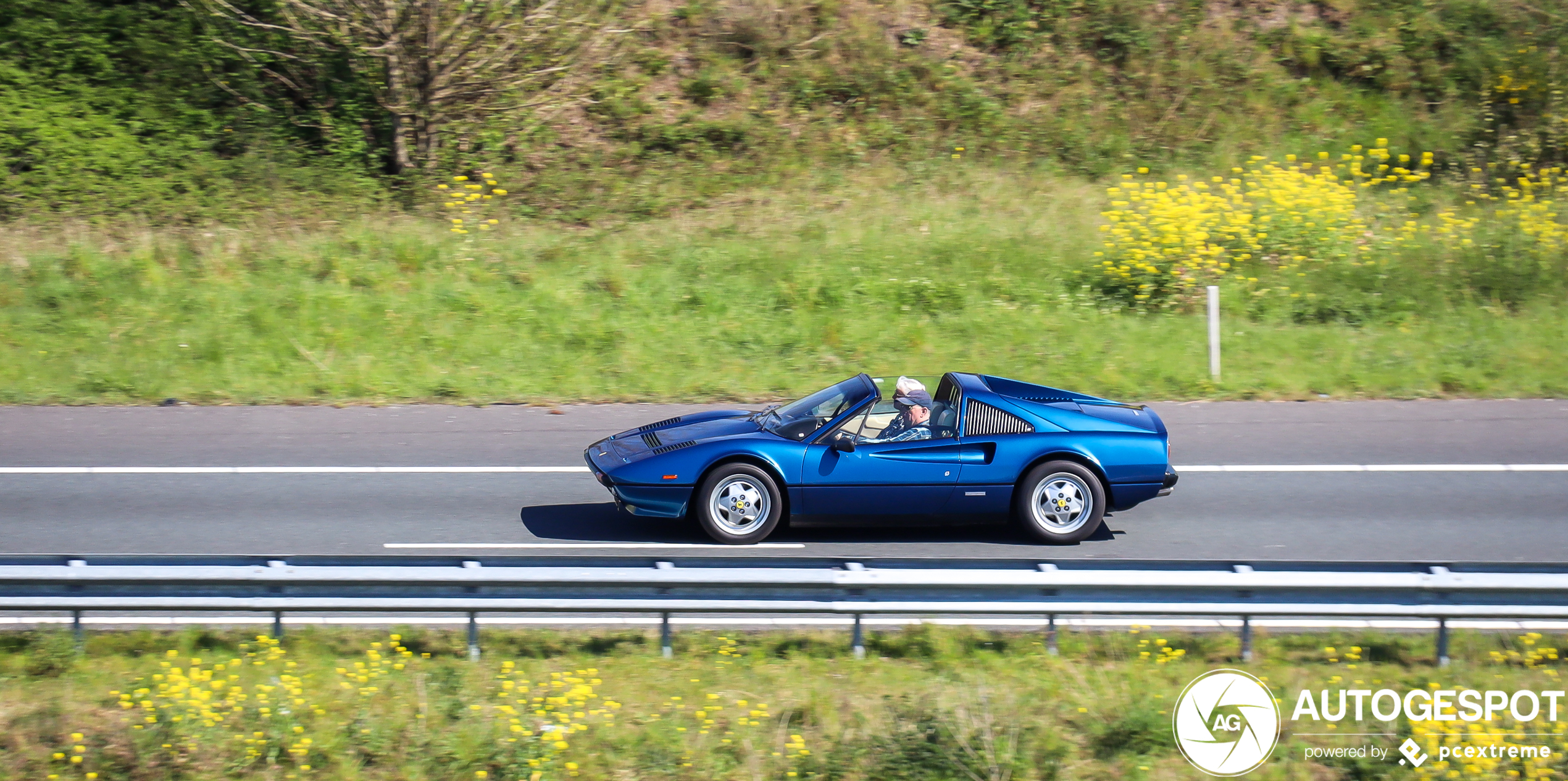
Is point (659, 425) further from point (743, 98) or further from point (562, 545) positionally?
point (743, 98)

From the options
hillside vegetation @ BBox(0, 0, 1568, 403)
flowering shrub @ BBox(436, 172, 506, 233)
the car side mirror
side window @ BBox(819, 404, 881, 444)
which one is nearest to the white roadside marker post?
hillside vegetation @ BBox(0, 0, 1568, 403)

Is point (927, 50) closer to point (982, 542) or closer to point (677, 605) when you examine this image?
point (982, 542)

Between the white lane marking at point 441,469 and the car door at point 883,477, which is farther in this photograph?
the white lane marking at point 441,469

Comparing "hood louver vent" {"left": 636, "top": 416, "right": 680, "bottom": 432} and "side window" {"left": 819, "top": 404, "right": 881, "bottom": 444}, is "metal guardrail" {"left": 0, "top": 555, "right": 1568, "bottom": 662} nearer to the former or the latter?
"side window" {"left": 819, "top": 404, "right": 881, "bottom": 444}

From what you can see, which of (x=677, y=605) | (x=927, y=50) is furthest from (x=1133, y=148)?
(x=677, y=605)

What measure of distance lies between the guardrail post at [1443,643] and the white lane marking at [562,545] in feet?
12.0

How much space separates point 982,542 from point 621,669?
299 centimetres

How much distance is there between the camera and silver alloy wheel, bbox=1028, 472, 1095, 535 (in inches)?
307

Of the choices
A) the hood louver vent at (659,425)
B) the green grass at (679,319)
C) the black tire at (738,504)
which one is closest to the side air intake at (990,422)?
the black tire at (738,504)

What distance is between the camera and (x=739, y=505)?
25.7 feet

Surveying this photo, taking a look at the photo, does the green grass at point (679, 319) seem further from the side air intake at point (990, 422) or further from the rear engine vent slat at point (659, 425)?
the side air intake at point (990, 422)

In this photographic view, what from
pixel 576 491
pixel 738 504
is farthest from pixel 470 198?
pixel 738 504

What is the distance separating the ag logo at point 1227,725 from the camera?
16.5 ft

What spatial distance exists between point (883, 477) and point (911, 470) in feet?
0.60
